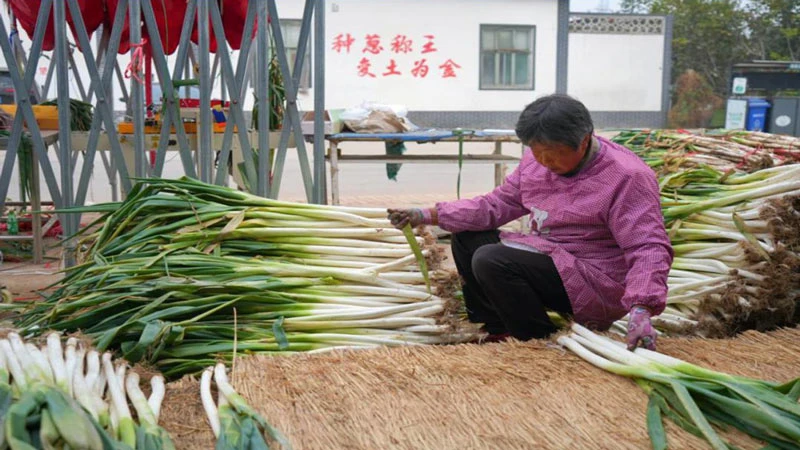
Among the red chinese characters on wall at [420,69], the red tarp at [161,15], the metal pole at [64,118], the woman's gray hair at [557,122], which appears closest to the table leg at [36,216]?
the metal pole at [64,118]

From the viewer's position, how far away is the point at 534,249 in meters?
3.08

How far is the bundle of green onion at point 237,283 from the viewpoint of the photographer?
2.72 meters

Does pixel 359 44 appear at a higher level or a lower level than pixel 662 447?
higher

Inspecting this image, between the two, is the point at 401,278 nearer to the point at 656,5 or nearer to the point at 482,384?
the point at 482,384

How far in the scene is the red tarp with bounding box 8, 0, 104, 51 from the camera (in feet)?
→ 18.6

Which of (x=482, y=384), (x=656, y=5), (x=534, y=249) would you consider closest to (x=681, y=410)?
Result: (x=482, y=384)

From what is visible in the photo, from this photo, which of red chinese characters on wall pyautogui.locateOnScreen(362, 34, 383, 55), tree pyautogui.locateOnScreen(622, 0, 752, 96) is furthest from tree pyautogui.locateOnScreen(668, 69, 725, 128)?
red chinese characters on wall pyautogui.locateOnScreen(362, 34, 383, 55)

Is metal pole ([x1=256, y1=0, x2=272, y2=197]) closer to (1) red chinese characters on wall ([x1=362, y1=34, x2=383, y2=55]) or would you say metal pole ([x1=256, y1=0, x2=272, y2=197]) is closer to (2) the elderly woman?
(2) the elderly woman

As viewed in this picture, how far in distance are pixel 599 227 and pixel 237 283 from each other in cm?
127

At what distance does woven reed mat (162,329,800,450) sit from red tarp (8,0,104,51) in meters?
3.96

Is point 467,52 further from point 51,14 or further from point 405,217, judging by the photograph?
point 405,217

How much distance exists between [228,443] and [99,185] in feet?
32.4

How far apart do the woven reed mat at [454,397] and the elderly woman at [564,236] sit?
0.95 feet

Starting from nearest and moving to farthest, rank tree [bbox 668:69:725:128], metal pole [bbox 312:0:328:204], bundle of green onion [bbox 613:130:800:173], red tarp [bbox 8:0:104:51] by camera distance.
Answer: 1. bundle of green onion [bbox 613:130:800:173]
2. metal pole [bbox 312:0:328:204]
3. red tarp [bbox 8:0:104:51]
4. tree [bbox 668:69:725:128]
